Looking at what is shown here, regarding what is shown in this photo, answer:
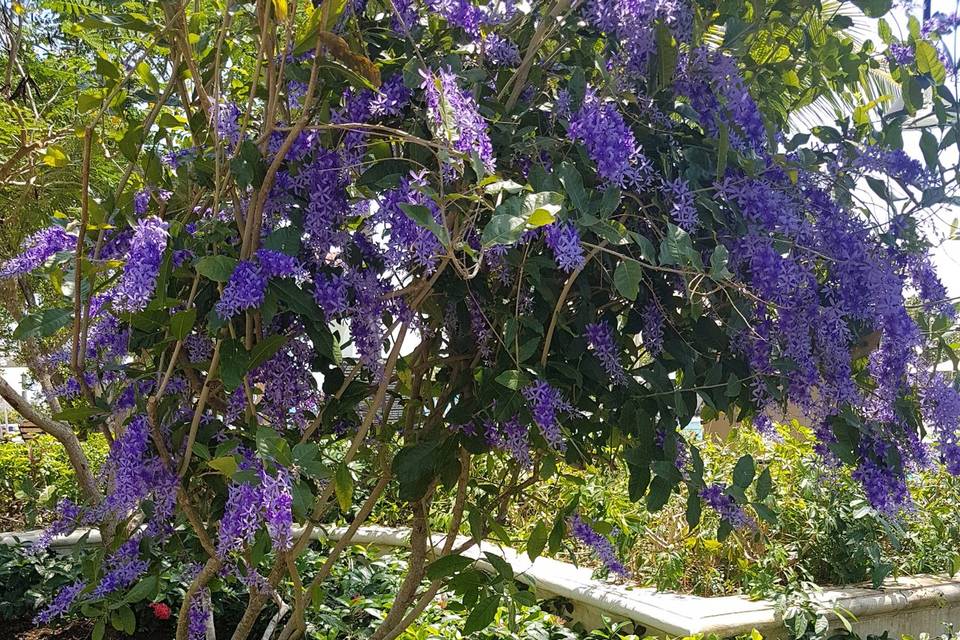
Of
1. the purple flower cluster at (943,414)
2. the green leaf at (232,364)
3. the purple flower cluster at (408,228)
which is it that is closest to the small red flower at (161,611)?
the green leaf at (232,364)

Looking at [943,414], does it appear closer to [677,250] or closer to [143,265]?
[677,250]

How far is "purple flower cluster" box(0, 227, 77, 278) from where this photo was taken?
149 cm

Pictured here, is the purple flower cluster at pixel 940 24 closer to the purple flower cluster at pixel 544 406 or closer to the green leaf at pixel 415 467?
the purple flower cluster at pixel 544 406

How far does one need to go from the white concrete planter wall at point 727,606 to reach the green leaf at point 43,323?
1.38 meters

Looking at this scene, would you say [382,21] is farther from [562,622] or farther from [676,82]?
[562,622]

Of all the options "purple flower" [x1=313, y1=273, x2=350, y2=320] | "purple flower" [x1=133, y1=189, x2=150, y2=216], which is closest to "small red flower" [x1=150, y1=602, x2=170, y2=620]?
"purple flower" [x1=133, y1=189, x2=150, y2=216]

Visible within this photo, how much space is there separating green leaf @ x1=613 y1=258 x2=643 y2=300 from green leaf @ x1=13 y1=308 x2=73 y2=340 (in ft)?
2.89

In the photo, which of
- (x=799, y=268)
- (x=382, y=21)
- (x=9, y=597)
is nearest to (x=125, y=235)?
(x=382, y=21)

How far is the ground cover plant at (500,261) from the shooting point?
4.16 feet

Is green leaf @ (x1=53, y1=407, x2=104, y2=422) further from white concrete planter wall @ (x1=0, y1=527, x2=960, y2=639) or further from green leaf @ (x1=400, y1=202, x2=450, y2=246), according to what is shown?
white concrete planter wall @ (x1=0, y1=527, x2=960, y2=639)

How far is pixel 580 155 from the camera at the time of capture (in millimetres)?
1293

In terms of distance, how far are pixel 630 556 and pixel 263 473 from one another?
282 cm

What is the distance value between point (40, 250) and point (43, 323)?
199mm

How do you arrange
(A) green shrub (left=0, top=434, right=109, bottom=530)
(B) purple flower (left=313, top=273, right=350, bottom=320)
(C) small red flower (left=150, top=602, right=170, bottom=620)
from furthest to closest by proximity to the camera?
(A) green shrub (left=0, top=434, right=109, bottom=530), (C) small red flower (left=150, top=602, right=170, bottom=620), (B) purple flower (left=313, top=273, right=350, bottom=320)
